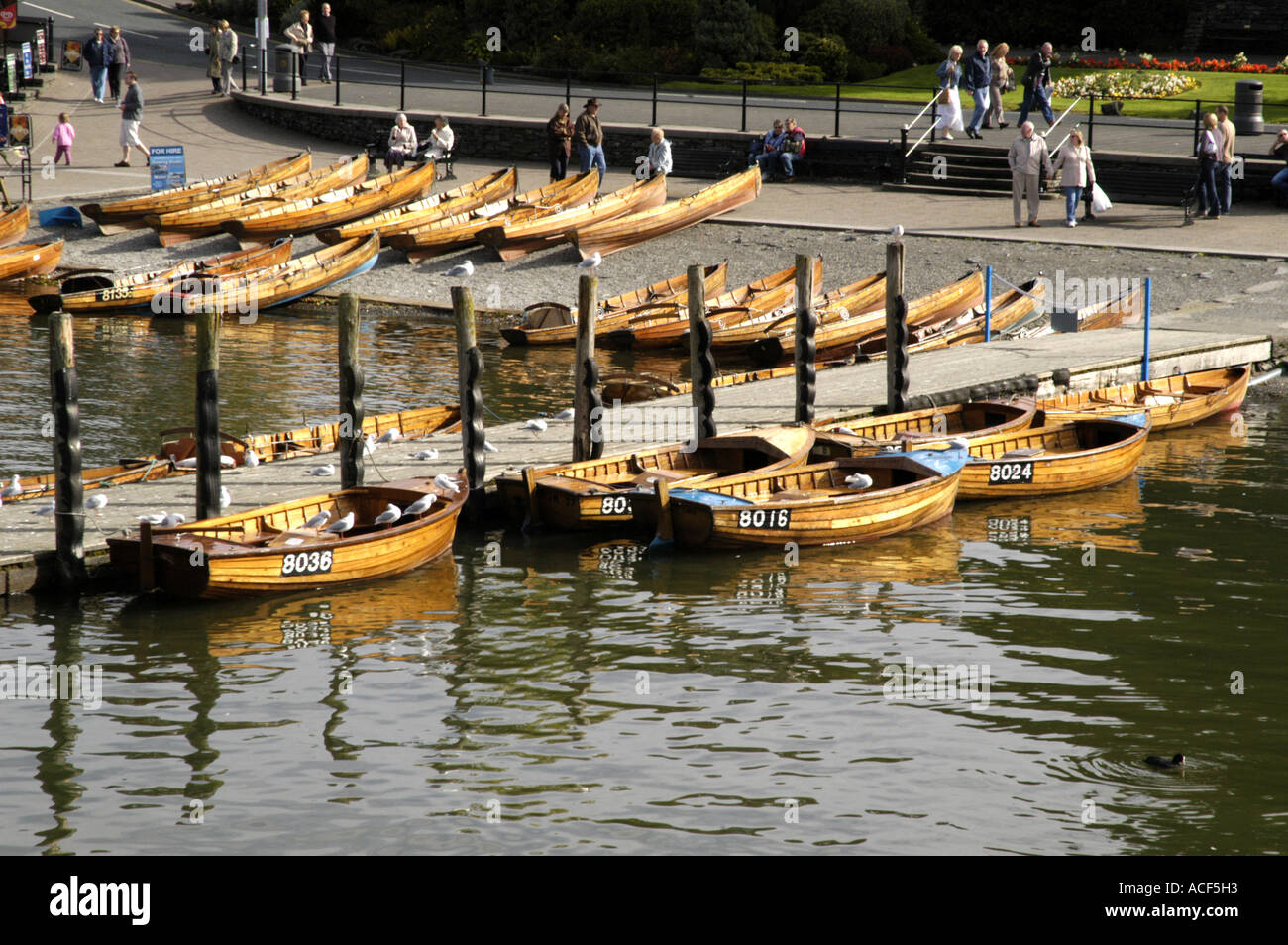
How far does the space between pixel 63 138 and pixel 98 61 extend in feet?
16.4

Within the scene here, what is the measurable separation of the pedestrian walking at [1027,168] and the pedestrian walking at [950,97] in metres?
4.05

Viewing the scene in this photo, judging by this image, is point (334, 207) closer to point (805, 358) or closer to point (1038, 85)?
point (1038, 85)

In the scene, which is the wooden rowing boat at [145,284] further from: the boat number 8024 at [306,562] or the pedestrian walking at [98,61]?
the boat number 8024 at [306,562]

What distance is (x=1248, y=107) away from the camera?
36062 millimetres

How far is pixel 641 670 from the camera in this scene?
14.8 metres

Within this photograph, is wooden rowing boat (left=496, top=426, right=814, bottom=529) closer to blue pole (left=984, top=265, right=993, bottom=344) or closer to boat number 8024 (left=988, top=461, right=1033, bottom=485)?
boat number 8024 (left=988, top=461, right=1033, bottom=485)

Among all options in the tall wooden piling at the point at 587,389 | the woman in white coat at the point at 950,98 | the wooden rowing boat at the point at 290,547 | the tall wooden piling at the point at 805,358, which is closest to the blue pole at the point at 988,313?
the tall wooden piling at the point at 805,358

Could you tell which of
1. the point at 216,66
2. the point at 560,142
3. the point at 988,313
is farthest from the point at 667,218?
the point at 216,66

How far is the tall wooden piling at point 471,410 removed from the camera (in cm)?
1891

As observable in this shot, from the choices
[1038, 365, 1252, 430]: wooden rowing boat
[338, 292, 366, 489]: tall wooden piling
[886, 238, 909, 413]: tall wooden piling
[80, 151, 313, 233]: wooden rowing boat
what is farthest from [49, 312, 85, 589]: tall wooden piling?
[80, 151, 313, 233]: wooden rowing boat

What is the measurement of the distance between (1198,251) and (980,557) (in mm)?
14079
